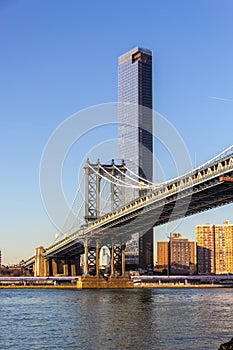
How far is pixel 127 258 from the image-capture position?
188m

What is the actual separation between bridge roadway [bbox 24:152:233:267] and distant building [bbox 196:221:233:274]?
85877 millimetres

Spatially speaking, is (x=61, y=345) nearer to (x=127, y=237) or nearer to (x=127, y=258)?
(x=127, y=237)

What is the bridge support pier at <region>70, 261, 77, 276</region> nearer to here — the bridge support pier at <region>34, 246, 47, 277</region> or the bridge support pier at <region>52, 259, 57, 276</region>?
the bridge support pier at <region>52, 259, 57, 276</region>

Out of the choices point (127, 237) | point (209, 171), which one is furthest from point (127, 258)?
point (209, 171)

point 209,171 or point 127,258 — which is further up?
point 209,171

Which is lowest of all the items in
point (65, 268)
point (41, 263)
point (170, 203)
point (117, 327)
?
point (65, 268)

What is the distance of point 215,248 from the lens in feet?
608

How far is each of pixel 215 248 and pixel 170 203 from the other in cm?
11806

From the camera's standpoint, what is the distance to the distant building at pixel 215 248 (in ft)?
598

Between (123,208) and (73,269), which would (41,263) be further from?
(123,208)

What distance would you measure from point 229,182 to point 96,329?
23.3m

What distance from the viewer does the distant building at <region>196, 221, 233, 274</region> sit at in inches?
7180

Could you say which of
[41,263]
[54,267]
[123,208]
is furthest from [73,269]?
[123,208]

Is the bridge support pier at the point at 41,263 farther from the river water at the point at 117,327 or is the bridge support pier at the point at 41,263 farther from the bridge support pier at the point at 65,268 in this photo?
the river water at the point at 117,327
